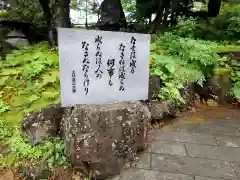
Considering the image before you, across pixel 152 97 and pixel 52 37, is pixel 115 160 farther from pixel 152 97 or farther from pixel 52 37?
pixel 52 37

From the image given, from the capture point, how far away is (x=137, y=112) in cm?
349

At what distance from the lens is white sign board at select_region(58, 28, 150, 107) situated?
317 cm

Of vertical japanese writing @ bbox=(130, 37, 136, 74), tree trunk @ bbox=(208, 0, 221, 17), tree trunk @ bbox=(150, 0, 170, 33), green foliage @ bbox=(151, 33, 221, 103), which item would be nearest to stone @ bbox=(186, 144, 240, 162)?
green foliage @ bbox=(151, 33, 221, 103)

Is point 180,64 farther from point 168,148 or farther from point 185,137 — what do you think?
point 168,148

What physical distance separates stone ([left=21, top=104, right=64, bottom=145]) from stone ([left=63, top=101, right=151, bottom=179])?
577mm

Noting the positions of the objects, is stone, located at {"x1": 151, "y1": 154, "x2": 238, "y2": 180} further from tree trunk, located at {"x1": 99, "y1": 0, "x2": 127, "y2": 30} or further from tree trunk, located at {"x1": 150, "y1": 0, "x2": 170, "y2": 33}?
tree trunk, located at {"x1": 99, "y1": 0, "x2": 127, "y2": 30}

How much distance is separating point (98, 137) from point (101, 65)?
3.02ft

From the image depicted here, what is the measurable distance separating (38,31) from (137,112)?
7.41m

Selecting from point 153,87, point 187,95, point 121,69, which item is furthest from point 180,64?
point 121,69

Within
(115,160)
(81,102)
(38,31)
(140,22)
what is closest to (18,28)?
(38,31)

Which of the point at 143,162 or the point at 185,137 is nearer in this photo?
the point at 143,162

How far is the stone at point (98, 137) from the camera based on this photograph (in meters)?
3.16

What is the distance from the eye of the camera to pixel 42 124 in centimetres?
378

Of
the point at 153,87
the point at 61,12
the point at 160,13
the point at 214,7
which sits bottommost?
the point at 153,87
